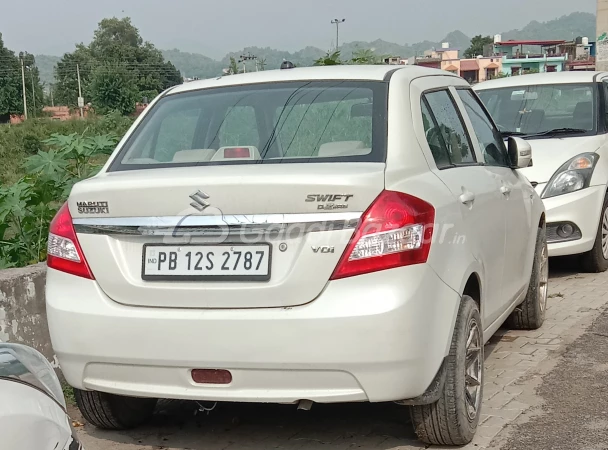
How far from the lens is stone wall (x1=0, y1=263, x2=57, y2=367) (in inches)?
196

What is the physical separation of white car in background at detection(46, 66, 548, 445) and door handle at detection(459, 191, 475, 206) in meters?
0.01

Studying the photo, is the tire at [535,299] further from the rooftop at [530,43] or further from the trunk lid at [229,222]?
the rooftop at [530,43]

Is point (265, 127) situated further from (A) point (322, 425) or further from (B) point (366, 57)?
(B) point (366, 57)

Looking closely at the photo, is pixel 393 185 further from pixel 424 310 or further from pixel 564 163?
pixel 564 163

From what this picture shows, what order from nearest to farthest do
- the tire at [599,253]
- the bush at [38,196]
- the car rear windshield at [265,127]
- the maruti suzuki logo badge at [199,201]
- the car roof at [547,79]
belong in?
the maruti suzuki logo badge at [199,201], the car rear windshield at [265,127], the bush at [38,196], the tire at [599,253], the car roof at [547,79]

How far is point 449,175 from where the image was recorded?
414 cm

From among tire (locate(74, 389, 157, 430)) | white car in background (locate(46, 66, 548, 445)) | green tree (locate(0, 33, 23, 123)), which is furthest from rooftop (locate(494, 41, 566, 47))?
tire (locate(74, 389, 157, 430))

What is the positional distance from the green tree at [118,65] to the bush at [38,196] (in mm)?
101844

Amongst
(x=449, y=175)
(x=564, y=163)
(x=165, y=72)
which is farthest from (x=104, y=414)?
(x=165, y=72)

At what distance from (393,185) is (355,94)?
2.61 ft

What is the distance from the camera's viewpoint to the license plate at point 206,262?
11.4ft

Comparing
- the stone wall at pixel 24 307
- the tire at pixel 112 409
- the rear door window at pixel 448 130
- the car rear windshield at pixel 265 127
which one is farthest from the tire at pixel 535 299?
the stone wall at pixel 24 307

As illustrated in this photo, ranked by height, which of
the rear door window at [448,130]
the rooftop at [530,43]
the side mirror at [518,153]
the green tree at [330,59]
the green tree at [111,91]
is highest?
the rooftop at [530,43]

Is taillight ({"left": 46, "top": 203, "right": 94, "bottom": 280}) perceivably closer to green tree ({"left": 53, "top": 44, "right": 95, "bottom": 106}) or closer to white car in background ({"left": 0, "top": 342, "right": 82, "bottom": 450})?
white car in background ({"left": 0, "top": 342, "right": 82, "bottom": 450})
